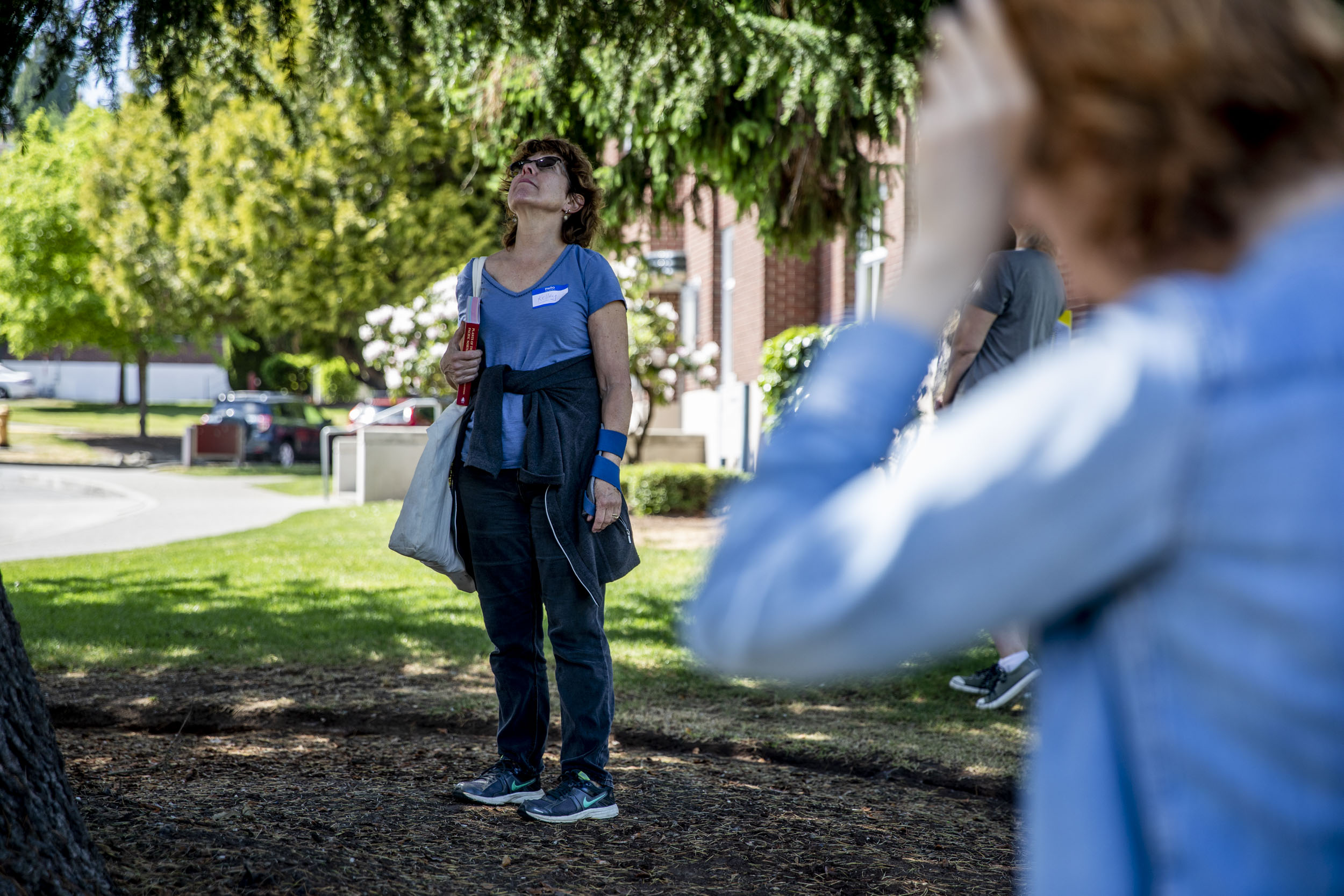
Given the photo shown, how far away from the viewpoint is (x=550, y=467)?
3.87 m

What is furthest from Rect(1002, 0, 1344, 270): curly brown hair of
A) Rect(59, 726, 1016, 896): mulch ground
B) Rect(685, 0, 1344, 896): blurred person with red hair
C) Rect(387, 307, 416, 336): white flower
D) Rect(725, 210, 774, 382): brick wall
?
Rect(387, 307, 416, 336): white flower

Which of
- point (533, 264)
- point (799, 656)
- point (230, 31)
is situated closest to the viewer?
point (799, 656)

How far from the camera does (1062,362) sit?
2.80 feet

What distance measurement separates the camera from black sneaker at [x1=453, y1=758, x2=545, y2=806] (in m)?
4.01

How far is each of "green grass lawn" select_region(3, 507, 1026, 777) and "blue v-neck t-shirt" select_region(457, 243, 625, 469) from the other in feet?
2.60

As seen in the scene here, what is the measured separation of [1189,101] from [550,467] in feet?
10.2

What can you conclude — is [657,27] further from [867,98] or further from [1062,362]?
[1062,362]

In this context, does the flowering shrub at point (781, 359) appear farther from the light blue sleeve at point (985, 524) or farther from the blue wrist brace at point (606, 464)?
the light blue sleeve at point (985, 524)

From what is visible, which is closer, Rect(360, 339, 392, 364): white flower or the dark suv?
Rect(360, 339, 392, 364): white flower

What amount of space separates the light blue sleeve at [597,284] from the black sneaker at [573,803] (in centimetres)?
147

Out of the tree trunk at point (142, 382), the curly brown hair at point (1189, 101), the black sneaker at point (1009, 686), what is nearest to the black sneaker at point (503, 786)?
the black sneaker at point (1009, 686)

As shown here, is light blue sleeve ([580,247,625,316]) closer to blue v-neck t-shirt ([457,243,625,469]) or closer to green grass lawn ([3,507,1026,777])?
blue v-neck t-shirt ([457,243,625,469])

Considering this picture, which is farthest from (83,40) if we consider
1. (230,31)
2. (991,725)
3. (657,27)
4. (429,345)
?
(429,345)

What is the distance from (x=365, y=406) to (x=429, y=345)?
12.6 m
